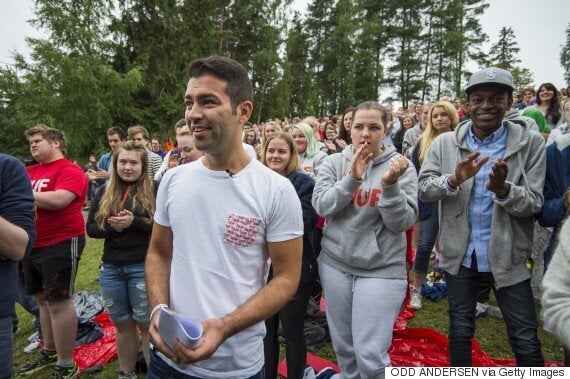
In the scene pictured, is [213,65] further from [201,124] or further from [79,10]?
[79,10]

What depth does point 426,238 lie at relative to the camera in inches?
174

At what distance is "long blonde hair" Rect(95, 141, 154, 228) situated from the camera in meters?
3.19

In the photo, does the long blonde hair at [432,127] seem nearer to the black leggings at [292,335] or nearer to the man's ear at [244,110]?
the black leggings at [292,335]

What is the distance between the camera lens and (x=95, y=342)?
13.8 feet

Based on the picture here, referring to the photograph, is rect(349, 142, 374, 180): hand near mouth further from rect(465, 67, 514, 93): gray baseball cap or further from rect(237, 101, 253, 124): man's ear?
rect(237, 101, 253, 124): man's ear

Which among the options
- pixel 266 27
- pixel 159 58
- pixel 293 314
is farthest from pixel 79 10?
pixel 293 314

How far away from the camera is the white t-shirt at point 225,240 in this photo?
1.60 meters

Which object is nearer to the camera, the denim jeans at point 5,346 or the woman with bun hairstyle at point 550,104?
the denim jeans at point 5,346

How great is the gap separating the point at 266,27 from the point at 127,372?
33678mm

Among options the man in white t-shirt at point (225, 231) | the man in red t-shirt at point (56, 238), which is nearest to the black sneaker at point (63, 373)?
the man in red t-shirt at point (56, 238)

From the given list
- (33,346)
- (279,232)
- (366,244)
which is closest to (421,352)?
(366,244)

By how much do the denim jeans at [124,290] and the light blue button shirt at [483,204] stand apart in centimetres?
262

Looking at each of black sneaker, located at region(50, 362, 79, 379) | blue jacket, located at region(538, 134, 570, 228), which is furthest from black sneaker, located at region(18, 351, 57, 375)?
blue jacket, located at region(538, 134, 570, 228)
